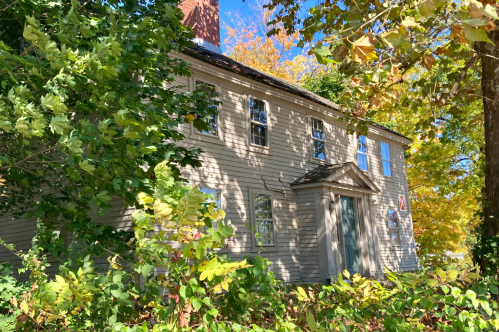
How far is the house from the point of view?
39.8 feet

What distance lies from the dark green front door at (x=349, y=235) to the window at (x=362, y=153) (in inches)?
127

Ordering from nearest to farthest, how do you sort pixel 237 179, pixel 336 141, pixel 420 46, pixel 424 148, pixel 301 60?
pixel 420 46, pixel 237 179, pixel 336 141, pixel 424 148, pixel 301 60

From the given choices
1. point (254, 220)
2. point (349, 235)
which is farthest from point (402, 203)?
point (254, 220)

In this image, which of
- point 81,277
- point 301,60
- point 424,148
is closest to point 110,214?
point 81,277

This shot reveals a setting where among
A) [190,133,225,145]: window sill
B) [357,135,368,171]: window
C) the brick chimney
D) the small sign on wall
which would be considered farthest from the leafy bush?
the small sign on wall

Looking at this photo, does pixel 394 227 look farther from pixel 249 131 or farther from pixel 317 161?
pixel 249 131

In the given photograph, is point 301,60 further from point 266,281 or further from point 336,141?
point 266,281

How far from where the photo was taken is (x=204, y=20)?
15.2 metres

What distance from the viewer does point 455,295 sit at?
283cm

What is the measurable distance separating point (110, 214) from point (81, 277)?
7.92 meters

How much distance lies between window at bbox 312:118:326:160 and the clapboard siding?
25cm

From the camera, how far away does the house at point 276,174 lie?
1214 cm

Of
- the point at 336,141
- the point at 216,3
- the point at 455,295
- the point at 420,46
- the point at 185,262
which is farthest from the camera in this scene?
the point at 336,141

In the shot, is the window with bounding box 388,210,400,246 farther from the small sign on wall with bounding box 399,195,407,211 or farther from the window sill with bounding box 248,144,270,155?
the window sill with bounding box 248,144,270,155
